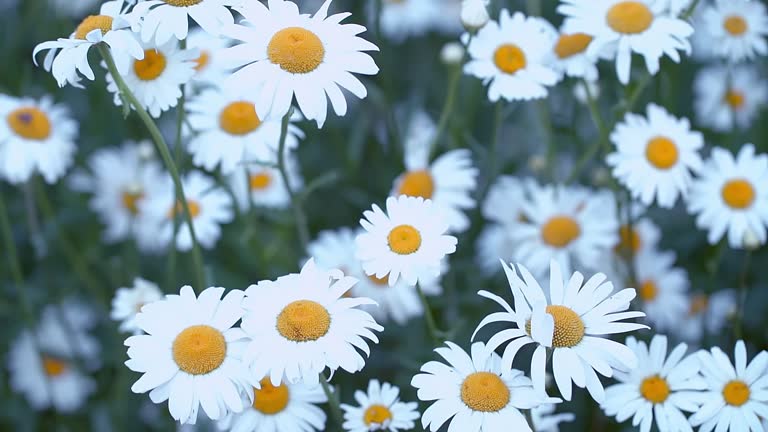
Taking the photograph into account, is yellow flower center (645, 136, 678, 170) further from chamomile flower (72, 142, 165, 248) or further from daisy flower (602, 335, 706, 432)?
chamomile flower (72, 142, 165, 248)

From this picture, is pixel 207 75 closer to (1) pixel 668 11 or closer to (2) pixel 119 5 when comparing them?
(2) pixel 119 5

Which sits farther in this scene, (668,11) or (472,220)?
(472,220)

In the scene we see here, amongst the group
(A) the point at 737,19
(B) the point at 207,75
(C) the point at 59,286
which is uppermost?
(A) the point at 737,19

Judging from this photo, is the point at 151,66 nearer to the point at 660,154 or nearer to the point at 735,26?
the point at 660,154

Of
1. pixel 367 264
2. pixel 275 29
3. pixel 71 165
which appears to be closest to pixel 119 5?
pixel 275 29

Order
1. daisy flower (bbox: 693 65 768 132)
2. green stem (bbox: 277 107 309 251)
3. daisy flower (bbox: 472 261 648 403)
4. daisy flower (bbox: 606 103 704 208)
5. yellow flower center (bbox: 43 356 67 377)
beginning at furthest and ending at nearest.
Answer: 1. daisy flower (bbox: 693 65 768 132)
2. yellow flower center (bbox: 43 356 67 377)
3. daisy flower (bbox: 606 103 704 208)
4. green stem (bbox: 277 107 309 251)
5. daisy flower (bbox: 472 261 648 403)

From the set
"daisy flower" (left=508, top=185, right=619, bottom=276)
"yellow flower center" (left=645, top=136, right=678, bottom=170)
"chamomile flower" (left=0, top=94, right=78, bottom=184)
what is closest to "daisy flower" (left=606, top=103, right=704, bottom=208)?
"yellow flower center" (left=645, top=136, right=678, bottom=170)

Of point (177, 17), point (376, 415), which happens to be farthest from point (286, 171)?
point (376, 415)
